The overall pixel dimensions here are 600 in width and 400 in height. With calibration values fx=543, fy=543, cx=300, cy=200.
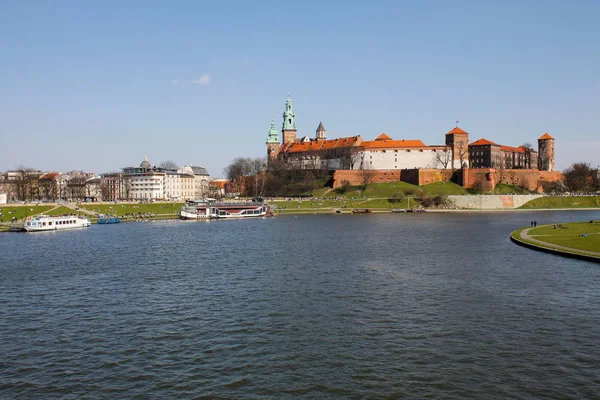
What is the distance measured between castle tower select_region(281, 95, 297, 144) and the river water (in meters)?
107

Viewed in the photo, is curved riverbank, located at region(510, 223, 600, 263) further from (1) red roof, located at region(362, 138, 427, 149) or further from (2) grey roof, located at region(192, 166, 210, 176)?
(2) grey roof, located at region(192, 166, 210, 176)

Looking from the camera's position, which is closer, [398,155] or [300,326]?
[300,326]

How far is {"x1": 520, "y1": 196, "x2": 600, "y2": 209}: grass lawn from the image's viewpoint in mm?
97500

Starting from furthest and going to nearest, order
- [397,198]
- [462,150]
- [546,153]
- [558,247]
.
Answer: [546,153] < [462,150] < [397,198] < [558,247]

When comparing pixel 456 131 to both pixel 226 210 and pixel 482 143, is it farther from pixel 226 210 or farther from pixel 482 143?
pixel 226 210

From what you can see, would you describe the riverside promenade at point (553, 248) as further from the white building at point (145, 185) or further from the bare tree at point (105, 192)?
the bare tree at point (105, 192)

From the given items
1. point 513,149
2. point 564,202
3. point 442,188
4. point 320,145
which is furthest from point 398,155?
point 564,202

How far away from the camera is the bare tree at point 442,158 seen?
380ft

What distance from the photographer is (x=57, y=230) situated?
60.1m

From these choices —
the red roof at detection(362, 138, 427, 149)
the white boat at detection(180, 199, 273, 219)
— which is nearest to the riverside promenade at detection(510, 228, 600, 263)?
the white boat at detection(180, 199, 273, 219)

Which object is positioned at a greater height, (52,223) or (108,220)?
(52,223)

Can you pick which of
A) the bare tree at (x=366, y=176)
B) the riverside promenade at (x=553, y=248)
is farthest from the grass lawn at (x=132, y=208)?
the riverside promenade at (x=553, y=248)

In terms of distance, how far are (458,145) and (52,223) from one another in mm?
83343

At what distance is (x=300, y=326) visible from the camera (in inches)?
755
